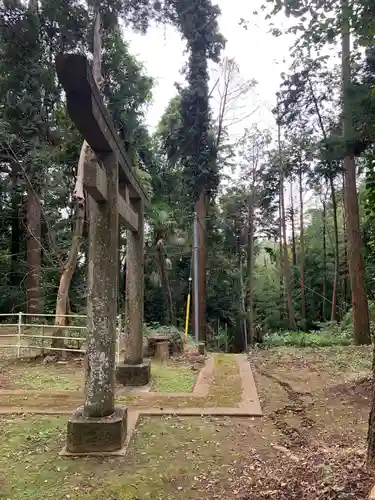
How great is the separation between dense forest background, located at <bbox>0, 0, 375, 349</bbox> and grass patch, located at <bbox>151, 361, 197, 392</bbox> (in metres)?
2.52

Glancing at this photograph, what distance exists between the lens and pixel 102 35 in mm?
9383

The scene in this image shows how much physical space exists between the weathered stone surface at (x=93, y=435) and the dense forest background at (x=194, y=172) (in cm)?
356

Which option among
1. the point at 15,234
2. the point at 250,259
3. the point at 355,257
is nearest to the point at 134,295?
the point at 355,257

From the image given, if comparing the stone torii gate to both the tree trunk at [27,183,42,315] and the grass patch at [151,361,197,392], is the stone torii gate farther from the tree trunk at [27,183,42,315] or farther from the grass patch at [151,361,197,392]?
the tree trunk at [27,183,42,315]

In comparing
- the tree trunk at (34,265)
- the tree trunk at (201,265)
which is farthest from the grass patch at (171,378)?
the tree trunk at (201,265)

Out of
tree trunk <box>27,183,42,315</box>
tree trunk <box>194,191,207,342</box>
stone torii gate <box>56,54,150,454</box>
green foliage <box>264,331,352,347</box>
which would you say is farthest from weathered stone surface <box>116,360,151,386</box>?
tree trunk <box>194,191,207,342</box>

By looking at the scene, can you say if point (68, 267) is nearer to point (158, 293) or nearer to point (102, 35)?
point (102, 35)

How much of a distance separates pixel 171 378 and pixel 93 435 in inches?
112

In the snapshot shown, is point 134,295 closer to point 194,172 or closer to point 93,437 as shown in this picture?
point 93,437

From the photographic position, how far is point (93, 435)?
3.46m

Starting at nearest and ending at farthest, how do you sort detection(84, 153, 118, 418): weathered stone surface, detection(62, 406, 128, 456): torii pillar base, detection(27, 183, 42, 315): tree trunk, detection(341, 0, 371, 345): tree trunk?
detection(62, 406, 128, 456): torii pillar base, detection(84, 153, 118, 418): weathered stone surface, detection(341, 0, 371, 345): tree trunk, detection(27, 183, 42, 315): tree trunk

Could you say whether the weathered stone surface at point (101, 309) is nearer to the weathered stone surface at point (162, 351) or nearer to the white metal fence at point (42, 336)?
the white metal fence at point (42, 336)

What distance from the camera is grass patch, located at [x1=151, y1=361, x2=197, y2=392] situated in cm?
563

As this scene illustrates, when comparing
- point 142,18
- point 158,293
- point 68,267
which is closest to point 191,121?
point 142,18
